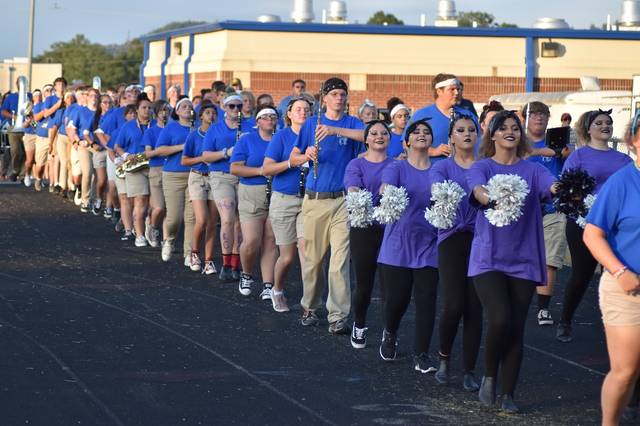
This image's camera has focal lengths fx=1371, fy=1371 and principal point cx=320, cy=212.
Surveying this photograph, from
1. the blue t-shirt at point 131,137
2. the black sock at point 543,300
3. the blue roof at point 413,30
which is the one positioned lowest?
the black sock at point 543,300

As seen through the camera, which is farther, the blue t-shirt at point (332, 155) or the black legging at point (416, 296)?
the blue t-shirt at point (332, 155)

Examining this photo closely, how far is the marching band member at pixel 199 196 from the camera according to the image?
632 inches

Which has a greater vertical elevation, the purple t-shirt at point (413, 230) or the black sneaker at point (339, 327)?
the purple t-shirt at point (413, 230)

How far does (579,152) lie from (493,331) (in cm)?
307

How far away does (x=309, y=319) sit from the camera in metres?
12.2

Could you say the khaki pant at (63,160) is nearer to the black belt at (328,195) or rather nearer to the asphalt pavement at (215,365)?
the asphalt pavement at (215,365)

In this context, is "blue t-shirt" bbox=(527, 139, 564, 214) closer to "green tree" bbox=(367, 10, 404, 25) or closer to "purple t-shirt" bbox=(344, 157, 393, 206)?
"purple t-shirt" bbox=(344, 157, 393, 206)

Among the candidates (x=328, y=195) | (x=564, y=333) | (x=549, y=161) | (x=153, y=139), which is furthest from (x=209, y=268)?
(x=564, y=333)

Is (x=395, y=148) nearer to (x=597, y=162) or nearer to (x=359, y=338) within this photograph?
(x=597, y=162)

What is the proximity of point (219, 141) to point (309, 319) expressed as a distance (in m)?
3.86

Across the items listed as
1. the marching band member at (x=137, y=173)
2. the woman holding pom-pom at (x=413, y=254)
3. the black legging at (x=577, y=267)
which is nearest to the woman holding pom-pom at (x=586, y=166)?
the black legging at (x=577, y=267)

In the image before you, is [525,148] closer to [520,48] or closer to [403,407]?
[403,407]

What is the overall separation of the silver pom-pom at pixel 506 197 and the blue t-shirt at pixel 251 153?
579cm

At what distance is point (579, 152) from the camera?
11.2 meters
